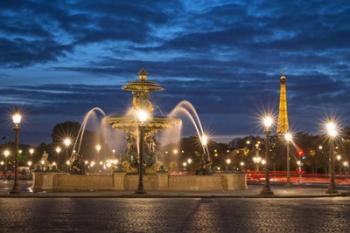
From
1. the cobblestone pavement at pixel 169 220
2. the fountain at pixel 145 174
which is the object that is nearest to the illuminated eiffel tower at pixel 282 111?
the fountain at pixel 145 174

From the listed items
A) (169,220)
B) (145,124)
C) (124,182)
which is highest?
(145,124)

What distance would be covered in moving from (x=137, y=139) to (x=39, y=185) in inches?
329

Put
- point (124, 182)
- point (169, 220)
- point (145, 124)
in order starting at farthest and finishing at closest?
point (145, 124) → point (124, 182) → point (169, 220)

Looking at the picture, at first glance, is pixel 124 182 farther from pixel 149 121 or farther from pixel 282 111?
pixel 282 111

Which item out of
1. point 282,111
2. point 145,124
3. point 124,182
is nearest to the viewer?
point 124,182

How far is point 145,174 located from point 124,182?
2.62 metres

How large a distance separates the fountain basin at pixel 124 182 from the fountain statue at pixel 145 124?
15.3 feet

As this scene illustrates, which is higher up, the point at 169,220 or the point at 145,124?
the point at 145,124

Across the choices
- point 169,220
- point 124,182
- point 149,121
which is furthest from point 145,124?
point 169,220

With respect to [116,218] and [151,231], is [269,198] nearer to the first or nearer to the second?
[116,218]

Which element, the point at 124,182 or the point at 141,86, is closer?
the point at 124,182

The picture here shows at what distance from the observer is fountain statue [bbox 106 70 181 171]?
149 feet

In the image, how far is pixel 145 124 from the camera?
44.8 meters

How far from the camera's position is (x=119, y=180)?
40.7 metres
